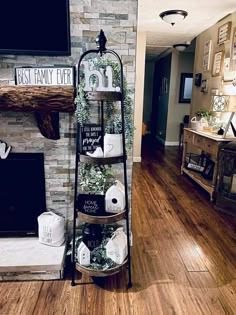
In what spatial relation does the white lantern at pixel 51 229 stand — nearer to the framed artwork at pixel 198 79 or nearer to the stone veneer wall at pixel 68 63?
the stone veneer wall at pixel 68 63

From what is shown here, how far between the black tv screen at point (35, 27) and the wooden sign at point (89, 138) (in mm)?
512

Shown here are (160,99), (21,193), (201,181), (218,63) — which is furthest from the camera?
(160,99)

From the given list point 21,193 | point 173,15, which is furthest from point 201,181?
point 21,193

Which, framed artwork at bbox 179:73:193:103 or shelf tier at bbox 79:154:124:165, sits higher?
framed artwork at bbox 179:73:193:103

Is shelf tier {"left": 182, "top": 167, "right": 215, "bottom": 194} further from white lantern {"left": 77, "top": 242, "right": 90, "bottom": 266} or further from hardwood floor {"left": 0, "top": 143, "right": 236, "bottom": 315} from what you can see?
white lantern {"left": 77, "top": 242, "right": 90, "bottom": 266}

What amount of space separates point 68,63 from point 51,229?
1.14 meters

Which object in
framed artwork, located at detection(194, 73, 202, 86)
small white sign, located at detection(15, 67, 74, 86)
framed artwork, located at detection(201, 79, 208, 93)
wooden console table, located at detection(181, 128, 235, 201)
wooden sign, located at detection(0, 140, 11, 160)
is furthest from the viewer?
framed artwork, located at detection(194, 73, 202, 86)

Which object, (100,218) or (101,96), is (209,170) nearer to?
(100,218)

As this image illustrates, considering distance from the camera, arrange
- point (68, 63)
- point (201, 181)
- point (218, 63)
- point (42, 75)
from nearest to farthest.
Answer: point (42, 75), point (68, 63), point (201, 181), point (218, 63)

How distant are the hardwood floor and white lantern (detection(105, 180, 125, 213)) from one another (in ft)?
1.65

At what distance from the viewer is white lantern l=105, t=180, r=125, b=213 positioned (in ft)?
5.31

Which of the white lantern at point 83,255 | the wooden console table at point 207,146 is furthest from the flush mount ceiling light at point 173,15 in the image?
the white lantern at point 83,255

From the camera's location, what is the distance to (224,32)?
349 cm

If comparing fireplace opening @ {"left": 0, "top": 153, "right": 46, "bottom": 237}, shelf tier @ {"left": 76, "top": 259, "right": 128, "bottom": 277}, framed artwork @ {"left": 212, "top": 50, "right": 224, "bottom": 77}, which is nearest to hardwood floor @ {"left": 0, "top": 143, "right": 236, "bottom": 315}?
shelf tier @ {"left": 76, "top": 259, "right": 128, "bottom": 277}
